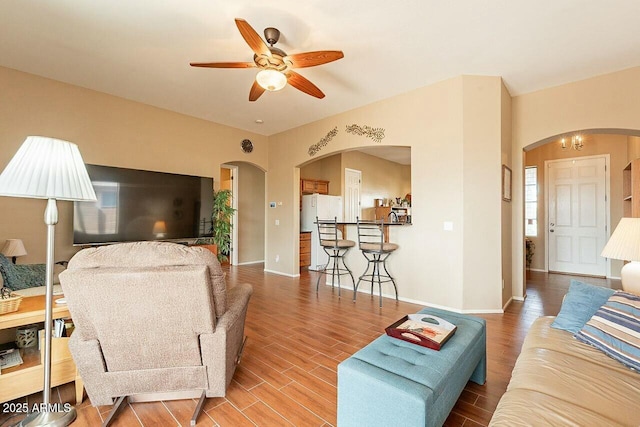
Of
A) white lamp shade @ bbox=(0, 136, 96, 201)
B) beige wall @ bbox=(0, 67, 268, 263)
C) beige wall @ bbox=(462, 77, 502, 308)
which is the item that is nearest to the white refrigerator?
beige wall @ bbox=(0, 67, 268, 263)

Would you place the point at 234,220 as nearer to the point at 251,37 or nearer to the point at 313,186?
the point at 313,186

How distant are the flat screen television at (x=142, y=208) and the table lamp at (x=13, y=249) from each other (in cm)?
51

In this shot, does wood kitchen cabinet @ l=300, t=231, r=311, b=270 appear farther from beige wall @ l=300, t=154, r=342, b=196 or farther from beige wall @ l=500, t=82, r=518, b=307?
beige wall @ l=500, t=82, r=518, b=307

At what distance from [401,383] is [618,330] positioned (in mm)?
1256

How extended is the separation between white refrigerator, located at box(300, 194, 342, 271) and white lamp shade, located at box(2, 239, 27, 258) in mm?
4567

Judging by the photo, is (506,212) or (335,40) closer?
(335,40)

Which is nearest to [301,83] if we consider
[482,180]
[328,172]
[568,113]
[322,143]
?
[322,143]

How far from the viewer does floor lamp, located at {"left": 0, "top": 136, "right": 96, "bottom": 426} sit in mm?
1519

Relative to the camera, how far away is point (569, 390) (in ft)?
3.95

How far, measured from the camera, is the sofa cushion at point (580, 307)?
179 cm

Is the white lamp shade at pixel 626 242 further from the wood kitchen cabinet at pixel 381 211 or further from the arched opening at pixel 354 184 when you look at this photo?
the wood kitchen cabinet at pixel 381 211

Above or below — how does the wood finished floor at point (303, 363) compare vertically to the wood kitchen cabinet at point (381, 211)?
below

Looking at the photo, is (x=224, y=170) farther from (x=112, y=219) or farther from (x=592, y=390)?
(x=592, y=390)

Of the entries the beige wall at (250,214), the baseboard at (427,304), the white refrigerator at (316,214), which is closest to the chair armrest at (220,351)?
the baseboard at (427,304)
